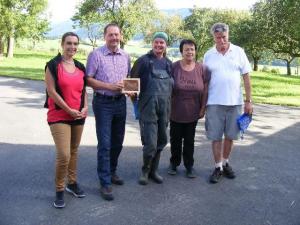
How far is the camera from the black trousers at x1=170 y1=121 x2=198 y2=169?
635cm

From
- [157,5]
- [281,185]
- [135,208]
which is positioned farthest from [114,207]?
[157,5]

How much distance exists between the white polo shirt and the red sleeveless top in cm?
191

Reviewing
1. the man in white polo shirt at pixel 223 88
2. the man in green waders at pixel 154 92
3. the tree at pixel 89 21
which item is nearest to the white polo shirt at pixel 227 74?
the man in white polo shirt at pixel 223 88

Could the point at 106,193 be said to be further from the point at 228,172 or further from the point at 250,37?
the point at 250,37

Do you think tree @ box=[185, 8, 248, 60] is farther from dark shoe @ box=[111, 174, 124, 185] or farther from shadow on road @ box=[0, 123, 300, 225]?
dark shoe @ box=[111, 174, 124, 185]

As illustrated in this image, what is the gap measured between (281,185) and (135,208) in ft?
7.37

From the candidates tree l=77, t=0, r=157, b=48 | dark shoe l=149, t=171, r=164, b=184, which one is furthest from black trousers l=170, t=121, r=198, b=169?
tree l=77, t=0, r=157, b=48

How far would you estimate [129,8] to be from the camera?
46625 millimetres

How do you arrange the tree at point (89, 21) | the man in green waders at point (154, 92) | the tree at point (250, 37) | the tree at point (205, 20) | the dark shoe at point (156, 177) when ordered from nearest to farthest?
the man in green waders at point (154, 92), the dark shoe at point (156, 177), the tree at point (250, 37), the tree at point (89, 21), the tree at point (205, 20)

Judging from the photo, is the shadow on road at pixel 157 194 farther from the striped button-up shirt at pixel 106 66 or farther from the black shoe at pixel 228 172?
the striped button-up shirt at pixel 106 66

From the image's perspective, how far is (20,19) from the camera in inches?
1502

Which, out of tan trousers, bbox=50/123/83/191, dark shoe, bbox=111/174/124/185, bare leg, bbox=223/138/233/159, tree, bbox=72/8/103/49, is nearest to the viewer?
tan trousers, bbox=50/123/83/191

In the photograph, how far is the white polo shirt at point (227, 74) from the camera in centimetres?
605

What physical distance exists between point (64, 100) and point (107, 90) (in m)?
0.59
